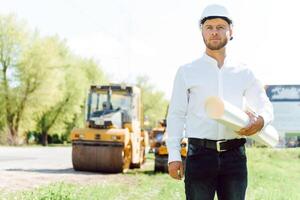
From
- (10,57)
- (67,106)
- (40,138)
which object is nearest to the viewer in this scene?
(10,57)

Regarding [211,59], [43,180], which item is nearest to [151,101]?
[43,180]

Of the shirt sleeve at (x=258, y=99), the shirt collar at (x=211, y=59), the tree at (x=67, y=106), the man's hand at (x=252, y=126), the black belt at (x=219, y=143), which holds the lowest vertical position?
the black belt at (x=219, y=143)

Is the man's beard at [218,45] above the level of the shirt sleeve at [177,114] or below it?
above

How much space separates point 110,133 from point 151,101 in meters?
81.9

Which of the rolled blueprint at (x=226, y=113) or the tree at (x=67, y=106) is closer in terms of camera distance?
the rolled blueprint at (x=226, y=113)

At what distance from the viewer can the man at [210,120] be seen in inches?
165

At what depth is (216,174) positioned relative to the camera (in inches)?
165

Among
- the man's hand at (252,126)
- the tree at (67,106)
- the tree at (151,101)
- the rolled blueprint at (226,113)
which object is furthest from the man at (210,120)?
the tree at (151,101)

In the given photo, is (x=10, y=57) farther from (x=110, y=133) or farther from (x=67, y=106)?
(x=110, y=133)

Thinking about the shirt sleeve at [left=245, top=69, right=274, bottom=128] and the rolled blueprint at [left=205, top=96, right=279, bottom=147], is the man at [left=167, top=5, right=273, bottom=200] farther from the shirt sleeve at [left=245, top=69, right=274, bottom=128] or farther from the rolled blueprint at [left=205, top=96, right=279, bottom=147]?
the rolled blueprint at [left=205, top=96, right=279, bottom=147]

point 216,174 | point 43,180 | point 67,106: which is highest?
point 67,106

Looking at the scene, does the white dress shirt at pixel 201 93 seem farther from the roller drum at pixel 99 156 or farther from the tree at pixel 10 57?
the tree at pixel 10 57

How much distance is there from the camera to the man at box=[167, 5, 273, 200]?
4199 millimetres

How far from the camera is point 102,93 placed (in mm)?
19312
